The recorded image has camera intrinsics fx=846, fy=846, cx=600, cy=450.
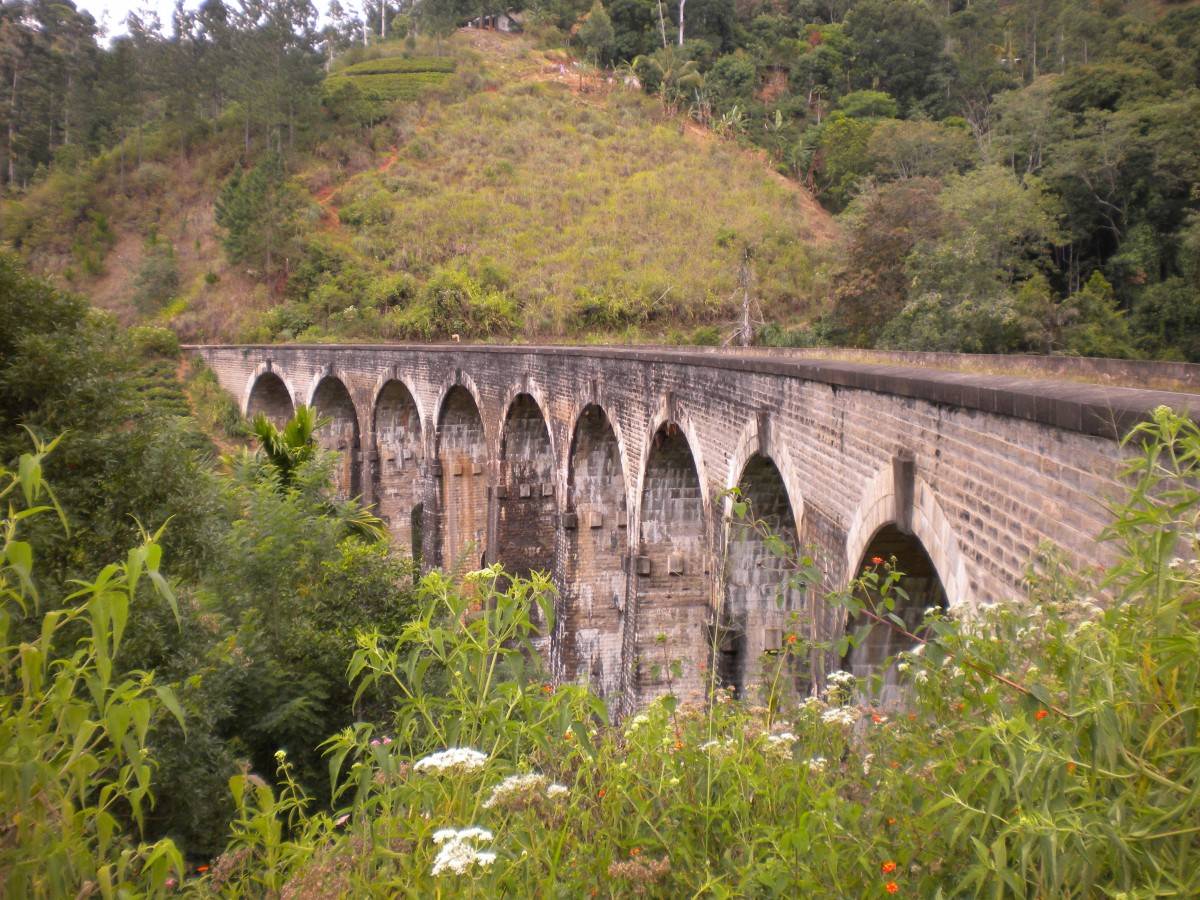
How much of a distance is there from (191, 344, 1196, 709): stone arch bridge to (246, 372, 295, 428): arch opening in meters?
5.60

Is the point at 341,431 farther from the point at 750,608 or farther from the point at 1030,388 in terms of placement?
the point at 1030,388

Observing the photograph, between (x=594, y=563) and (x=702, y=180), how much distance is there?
98.6 ft

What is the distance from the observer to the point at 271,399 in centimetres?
2956

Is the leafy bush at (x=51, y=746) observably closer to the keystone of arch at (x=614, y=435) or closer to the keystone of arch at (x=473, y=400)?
the keystone of arch at (x=614, y=435)

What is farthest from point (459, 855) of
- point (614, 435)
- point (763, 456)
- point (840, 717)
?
point (614, 435)

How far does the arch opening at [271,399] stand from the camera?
28016 millimetres

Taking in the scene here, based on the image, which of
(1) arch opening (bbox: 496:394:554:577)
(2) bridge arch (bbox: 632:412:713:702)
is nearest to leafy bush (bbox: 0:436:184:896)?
(2) bridge arch (bbox: 632:412:713:702)

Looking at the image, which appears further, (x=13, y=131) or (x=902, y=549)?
(x=13, y=131)

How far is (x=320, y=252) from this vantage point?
116ft

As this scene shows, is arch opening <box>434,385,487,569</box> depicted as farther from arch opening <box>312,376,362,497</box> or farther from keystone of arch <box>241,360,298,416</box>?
keystone of arch <box>241,360,298,416</box>


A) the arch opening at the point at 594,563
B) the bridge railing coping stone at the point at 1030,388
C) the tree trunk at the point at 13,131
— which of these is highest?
the tree trunk at the point at 13,131

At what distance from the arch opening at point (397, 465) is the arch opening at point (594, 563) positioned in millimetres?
9108

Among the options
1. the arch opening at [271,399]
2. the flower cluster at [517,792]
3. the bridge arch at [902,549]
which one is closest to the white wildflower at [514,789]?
the flower cluster at [517,792]

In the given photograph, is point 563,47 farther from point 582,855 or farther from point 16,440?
point 582,855
